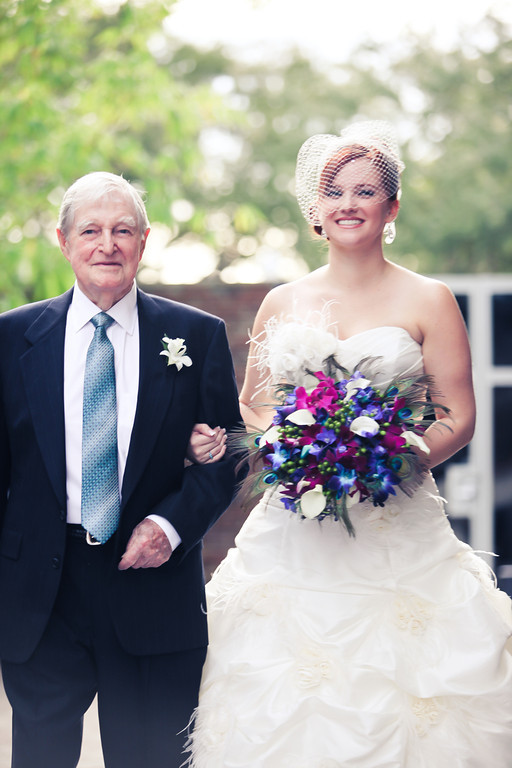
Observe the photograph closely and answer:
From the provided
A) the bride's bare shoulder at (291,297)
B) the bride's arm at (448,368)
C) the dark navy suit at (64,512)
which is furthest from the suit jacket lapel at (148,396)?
the bride's arm at (448,368)

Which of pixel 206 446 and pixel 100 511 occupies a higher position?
pixel 206 446

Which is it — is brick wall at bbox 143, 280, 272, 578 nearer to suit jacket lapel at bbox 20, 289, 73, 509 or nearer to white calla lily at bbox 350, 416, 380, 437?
suit jacket lapel at bbox 20, 289, 73, 509

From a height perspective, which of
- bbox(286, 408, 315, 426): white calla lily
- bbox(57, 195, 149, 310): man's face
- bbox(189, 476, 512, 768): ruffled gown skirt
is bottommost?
bbox(189, 476, 512, 768): ruffled gown skirt

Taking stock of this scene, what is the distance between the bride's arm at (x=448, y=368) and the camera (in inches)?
119

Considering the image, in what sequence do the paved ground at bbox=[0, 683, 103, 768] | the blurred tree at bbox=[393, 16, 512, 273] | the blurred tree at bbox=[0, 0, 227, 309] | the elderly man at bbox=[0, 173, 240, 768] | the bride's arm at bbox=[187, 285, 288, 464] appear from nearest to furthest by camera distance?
the elderly man at bbox=[0, 173, 240, 768], the bride's arm at bbox=[187, 285, 288, 464], the paved ground at bbox=[0, 683, 103, 768], the blurred tree at bbox=[0, 0, 227, 309], the blurred tree at bbox=[393, 16, 512, 273]

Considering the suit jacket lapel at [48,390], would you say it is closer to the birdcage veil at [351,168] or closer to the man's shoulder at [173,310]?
the man's shoulder at [173,310]

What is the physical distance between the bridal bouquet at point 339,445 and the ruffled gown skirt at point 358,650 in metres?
0.24

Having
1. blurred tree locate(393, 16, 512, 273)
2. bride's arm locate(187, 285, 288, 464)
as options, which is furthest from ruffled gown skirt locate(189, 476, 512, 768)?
blurred tree locate(393, 16, 512, 273)

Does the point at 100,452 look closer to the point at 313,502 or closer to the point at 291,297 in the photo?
the point at 313,502

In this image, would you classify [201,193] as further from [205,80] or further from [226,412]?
[226,412]

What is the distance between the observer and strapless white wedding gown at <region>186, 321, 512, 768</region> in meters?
2.71

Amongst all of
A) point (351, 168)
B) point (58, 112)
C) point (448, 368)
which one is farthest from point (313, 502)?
point (58, 112)

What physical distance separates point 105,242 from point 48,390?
18.0 inches

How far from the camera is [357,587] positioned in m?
2.90
